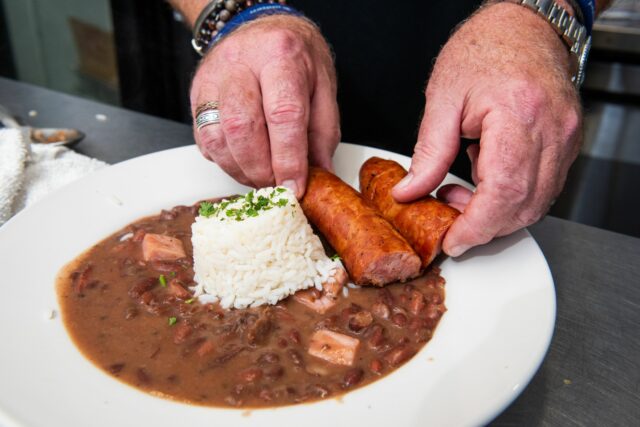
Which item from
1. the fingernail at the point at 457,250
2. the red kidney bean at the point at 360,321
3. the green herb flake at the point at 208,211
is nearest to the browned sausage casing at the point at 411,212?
the fingernail at the point at 457,250

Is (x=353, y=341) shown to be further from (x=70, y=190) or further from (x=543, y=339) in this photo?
(x=70, y=190)

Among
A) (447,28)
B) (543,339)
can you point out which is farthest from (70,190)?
(447,28)

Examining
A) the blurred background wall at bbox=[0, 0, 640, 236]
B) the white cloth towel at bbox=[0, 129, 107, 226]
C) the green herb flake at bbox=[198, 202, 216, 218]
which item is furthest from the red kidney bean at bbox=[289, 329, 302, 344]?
the blurred background wall at bbox=[0, 0, 640, 236]

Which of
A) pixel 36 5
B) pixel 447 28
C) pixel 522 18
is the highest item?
pixel 522 18

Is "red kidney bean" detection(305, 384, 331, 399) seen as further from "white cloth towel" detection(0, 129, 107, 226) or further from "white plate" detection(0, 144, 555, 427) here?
"white cloth towel" detection(0, 129, 107, 226)

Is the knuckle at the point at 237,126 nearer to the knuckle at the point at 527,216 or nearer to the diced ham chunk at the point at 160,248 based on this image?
the diced ham chunk at the point at 160,248
